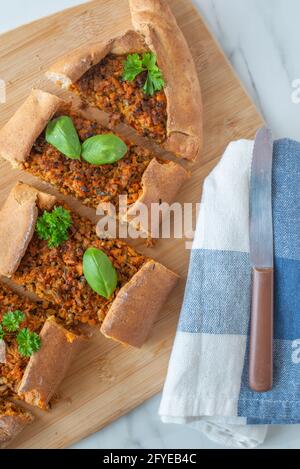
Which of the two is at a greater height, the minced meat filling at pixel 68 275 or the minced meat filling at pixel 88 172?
the minced meat filling at pixel 88 172

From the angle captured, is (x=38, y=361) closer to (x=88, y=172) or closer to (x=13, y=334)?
(x=13, y=334)

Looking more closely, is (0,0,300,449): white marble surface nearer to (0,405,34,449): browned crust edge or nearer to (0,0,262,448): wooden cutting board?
(0,0,262,448): wooden cutting board

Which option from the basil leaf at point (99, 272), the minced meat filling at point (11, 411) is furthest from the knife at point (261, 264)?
the minced meat filling at point (11, 411)

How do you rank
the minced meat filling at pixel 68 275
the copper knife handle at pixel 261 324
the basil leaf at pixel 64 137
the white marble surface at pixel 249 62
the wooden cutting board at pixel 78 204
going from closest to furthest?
the copper knife handle at pixel 261 324 → the basil leaf at pixel 64 137 → the minced meat filling at pixel 68 275 → the wooden cutting board at pixel 78 204 → the white marble surface at pixel 249 62

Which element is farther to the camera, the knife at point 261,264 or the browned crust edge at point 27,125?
the browned crust edge at point 27,125

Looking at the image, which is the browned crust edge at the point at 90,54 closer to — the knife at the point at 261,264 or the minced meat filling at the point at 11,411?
the knife at the point at 261,264

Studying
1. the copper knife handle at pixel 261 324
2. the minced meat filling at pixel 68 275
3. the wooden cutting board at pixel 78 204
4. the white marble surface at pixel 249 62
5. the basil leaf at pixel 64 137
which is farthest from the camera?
the white marble surface at pixel 249 62
